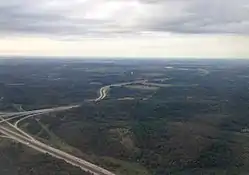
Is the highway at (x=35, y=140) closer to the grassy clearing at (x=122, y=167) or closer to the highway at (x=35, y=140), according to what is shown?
the highway at (x=35, y=140)

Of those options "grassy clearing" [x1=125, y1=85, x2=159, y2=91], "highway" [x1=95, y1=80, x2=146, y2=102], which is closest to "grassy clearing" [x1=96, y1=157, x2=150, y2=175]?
"highway" [x1=95, y1=80, x2=146, y2=102]

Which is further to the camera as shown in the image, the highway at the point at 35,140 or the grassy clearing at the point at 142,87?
the grassy clearing at the point at 142,87

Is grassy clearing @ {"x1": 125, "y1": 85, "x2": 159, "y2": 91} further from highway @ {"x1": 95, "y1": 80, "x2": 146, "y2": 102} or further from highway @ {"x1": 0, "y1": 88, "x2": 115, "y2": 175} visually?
highway @ {"x1": 0, "y1": 88, "x2": 115, "y2": 175}

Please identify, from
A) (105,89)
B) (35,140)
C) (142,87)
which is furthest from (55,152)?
(142,87)

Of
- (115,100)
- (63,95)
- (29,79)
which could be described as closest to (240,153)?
(115,100)

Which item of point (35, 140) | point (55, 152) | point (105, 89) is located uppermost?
point (105, 89)

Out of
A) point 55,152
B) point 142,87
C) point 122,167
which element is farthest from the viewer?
point 142,87

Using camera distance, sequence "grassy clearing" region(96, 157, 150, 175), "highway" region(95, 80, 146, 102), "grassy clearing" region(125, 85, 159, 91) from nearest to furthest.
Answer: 1. "grassy clearing" region(96, 157, 150, 175)
2. "highway" region(95, 80, 146, 102)
3. "grassy clearing" region(125, 85, 159, 91)

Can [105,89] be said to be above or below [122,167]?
above

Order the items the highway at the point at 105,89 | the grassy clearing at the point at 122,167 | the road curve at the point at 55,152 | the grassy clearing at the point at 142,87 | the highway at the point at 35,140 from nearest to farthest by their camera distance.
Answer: the road curve at the point at 55,152 < the grassy clearing at the point at 122,167 < the highway at the point at 35,140 < the highway at the point at 105,89 < the grassy clearing at the point at 142,87

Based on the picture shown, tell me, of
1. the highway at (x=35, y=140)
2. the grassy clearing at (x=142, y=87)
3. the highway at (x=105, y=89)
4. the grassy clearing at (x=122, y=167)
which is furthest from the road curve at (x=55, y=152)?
the grassy clearing at (x=142, y=87)

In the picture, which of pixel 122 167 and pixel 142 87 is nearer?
pixel 122 167

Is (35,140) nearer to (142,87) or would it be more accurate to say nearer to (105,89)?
(105,89)
